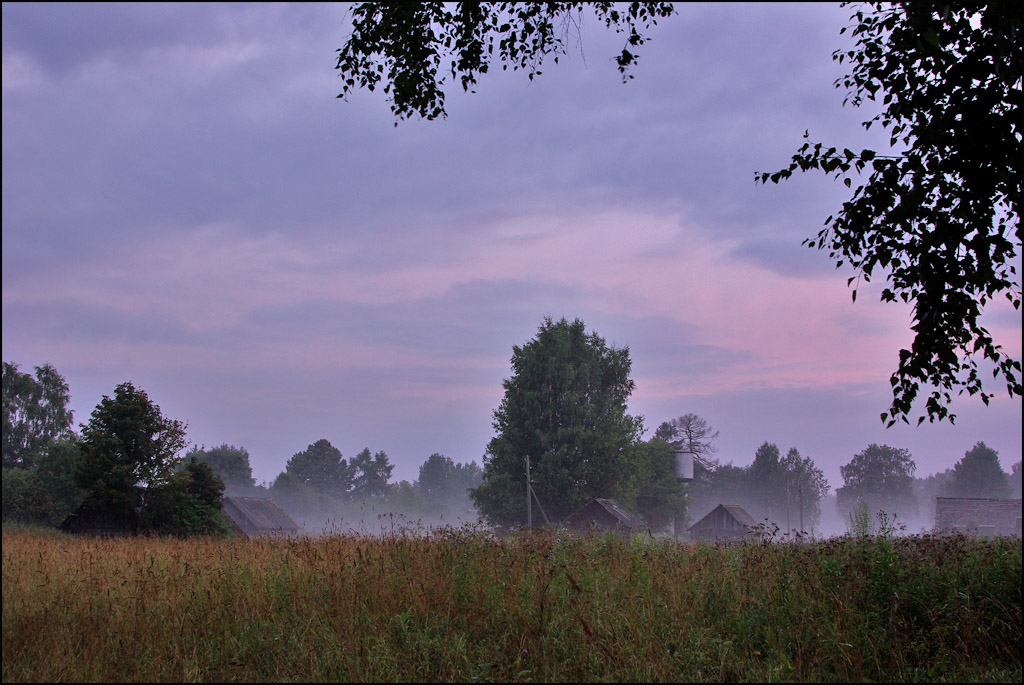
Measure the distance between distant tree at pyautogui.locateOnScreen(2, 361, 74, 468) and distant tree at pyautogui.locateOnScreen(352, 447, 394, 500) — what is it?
9808cm

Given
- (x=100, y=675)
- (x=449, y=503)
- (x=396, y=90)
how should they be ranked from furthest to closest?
(x=449, y=503), (x=396, y=90), (x=100, y=675)

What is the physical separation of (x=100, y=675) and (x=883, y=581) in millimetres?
7411

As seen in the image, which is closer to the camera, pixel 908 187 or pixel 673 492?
pixel 908 187

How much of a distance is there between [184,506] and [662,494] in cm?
4362

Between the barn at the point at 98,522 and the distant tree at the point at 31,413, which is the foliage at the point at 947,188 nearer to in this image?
the barn at the point at 98,522

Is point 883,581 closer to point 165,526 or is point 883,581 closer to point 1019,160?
point 1019,160

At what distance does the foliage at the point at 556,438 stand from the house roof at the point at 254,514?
2715 cm

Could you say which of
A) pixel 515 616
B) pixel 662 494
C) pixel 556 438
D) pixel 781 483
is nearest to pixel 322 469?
pixel 781 483

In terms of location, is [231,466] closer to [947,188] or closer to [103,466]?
[103,466]

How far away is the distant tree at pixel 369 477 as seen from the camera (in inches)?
6230

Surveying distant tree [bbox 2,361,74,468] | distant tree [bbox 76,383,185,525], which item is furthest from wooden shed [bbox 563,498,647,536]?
distant tree [bbox 2,361,74,468]

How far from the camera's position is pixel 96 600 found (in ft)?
22.7

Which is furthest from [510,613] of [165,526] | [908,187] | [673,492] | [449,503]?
[449,503]

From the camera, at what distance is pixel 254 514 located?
2640 inches
